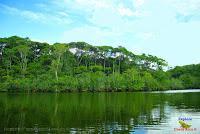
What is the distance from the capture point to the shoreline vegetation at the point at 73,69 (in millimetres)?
86375

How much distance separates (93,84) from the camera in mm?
87750

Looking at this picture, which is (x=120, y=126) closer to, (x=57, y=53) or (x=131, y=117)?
(x=131, y=117)

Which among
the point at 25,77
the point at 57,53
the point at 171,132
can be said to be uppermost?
the point at 57,53

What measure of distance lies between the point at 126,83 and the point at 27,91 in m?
27.1

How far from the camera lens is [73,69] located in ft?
326

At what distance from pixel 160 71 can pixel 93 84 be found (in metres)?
36.7

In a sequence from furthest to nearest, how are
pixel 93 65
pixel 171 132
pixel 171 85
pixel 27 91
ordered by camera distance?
pixel 171 85 < pixel 93 65 < pixel 27 91 < pixel 171 132

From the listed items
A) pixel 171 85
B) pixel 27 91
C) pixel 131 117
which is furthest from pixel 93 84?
pixel 131 117

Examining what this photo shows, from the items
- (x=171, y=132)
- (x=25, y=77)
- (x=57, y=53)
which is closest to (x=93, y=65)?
(x=57, y=53)

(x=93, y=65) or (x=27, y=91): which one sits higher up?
(x=93, y=65)

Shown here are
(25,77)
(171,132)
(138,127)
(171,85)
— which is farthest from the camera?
(171,85)

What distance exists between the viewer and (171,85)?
367ft

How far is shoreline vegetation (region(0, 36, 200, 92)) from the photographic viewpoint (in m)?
86.4

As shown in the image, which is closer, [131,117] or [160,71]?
[131,117]
